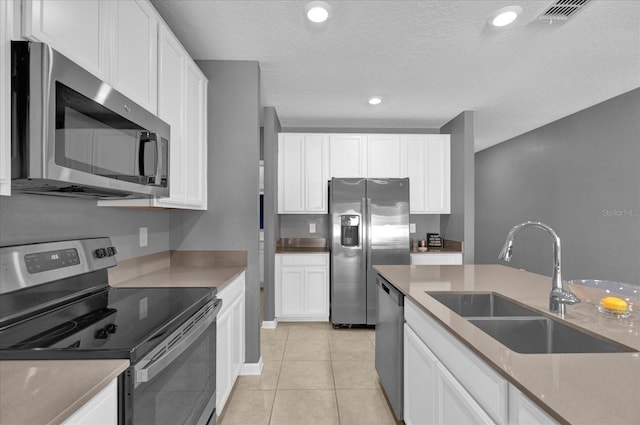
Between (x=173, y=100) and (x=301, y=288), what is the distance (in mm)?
2607

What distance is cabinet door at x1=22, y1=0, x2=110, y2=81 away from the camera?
3.45 ft

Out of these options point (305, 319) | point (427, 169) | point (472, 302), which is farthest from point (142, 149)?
point (427, 169)

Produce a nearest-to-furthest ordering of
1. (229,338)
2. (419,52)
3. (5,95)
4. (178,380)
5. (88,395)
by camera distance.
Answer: (88,395) < (5,95) < (178,380) < (229,338) < (419,52)

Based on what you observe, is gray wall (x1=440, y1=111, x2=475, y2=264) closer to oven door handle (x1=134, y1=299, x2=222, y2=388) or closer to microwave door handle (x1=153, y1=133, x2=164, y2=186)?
oven door handle (x1=134, y1=299, x2=222, y2=388)

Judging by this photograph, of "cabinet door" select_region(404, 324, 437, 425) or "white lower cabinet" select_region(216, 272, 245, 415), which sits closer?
"cabinet door" select_region(404, 324, 437, 425)

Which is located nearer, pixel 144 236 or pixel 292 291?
pixel 144 236

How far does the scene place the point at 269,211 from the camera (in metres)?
3.83

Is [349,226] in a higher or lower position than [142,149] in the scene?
lower

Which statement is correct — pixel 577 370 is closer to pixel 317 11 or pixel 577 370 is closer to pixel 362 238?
pixel 317 11

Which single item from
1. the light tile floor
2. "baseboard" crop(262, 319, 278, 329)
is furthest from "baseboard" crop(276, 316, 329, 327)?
the light tile floor

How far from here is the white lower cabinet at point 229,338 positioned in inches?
78.6

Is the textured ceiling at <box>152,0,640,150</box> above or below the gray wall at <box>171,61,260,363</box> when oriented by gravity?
above

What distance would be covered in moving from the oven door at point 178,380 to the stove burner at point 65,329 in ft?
0.95

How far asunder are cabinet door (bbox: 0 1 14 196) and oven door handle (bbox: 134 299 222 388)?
67 centimetres
